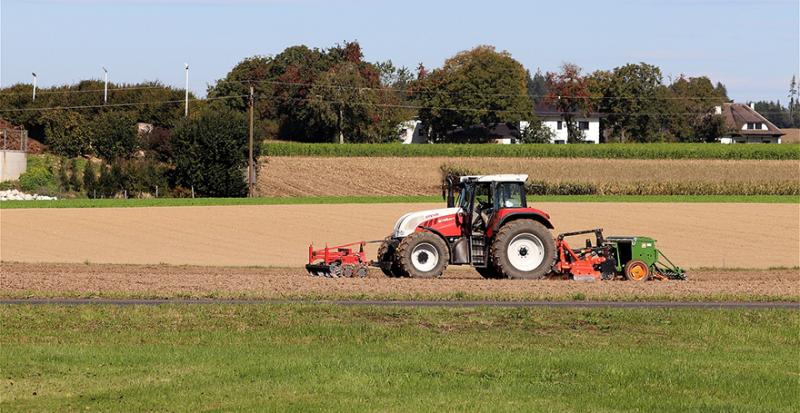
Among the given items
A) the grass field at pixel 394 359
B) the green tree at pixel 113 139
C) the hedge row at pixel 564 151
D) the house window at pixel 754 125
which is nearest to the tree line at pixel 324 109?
the green tree at pixel 113 139

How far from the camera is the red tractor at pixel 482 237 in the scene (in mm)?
28125

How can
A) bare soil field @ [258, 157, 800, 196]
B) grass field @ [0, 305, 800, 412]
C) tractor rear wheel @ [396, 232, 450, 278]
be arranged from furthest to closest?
1. bare soil field @ [258, 157, 800, 196]
2. tractor rear wheel @ [396, 232, 450, 278]
3. grass field @ [0, 305, 800, 412]

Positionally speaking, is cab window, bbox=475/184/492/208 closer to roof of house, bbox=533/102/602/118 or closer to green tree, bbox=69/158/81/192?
green tree, bbox=69/158/81/192

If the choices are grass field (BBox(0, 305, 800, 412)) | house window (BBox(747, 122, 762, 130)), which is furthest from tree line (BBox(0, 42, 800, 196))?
grass field (BBox(0, 305, 800, 412))

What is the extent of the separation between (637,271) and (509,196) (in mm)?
3449

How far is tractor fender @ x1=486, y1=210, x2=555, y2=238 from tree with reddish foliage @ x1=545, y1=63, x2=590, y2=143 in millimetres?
106000

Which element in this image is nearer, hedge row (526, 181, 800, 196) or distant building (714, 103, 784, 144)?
hedge row (526, 181, 800, 196)

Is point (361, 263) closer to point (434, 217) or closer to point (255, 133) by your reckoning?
point (434, 217)

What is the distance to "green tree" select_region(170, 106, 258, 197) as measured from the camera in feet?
252

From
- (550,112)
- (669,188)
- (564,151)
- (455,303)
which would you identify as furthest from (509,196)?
(550,112)

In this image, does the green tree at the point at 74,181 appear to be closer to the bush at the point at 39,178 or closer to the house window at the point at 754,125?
the bush at the point at 39,178

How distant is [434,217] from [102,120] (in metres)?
62.3

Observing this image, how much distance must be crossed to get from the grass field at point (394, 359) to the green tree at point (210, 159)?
56.4 meters

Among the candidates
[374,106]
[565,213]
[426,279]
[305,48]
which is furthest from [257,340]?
[305,48]
